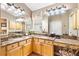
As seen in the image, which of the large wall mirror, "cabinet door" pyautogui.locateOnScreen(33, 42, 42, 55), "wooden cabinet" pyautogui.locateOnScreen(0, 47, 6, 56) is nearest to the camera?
"wooden cabinet" pyautogui.locateOnScreen(0, 47, 6, 56)

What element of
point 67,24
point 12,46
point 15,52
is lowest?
point 15,52

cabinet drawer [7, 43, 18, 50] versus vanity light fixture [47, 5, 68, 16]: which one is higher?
vanity light fixture [47, 5, 68, 16]

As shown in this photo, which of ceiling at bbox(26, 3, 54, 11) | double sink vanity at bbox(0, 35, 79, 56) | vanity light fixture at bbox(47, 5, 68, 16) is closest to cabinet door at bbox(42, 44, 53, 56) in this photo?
double sink vanity at bbox(0, 35, 79, 56)

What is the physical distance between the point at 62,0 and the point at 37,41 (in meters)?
0.80

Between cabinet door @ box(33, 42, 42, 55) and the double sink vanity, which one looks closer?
the double sink vanity

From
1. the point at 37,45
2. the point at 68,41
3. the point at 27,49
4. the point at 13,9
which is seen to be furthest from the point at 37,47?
the point at 13,9

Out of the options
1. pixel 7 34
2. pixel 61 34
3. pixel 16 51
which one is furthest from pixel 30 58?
pixel 61 34

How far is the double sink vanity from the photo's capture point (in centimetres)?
133

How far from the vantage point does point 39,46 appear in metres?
1.52

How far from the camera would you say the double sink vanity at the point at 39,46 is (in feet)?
4.38

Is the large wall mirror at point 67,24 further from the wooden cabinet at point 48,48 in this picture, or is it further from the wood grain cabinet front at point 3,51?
the wood grain cabinet front at point 3,51

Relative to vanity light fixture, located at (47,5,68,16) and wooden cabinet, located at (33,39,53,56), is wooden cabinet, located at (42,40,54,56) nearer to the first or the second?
wooden cabinet, located at (33,39,53,56)

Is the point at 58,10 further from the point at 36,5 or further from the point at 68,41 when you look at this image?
the point at 68,41

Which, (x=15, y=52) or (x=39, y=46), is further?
(x=39, y=46)
